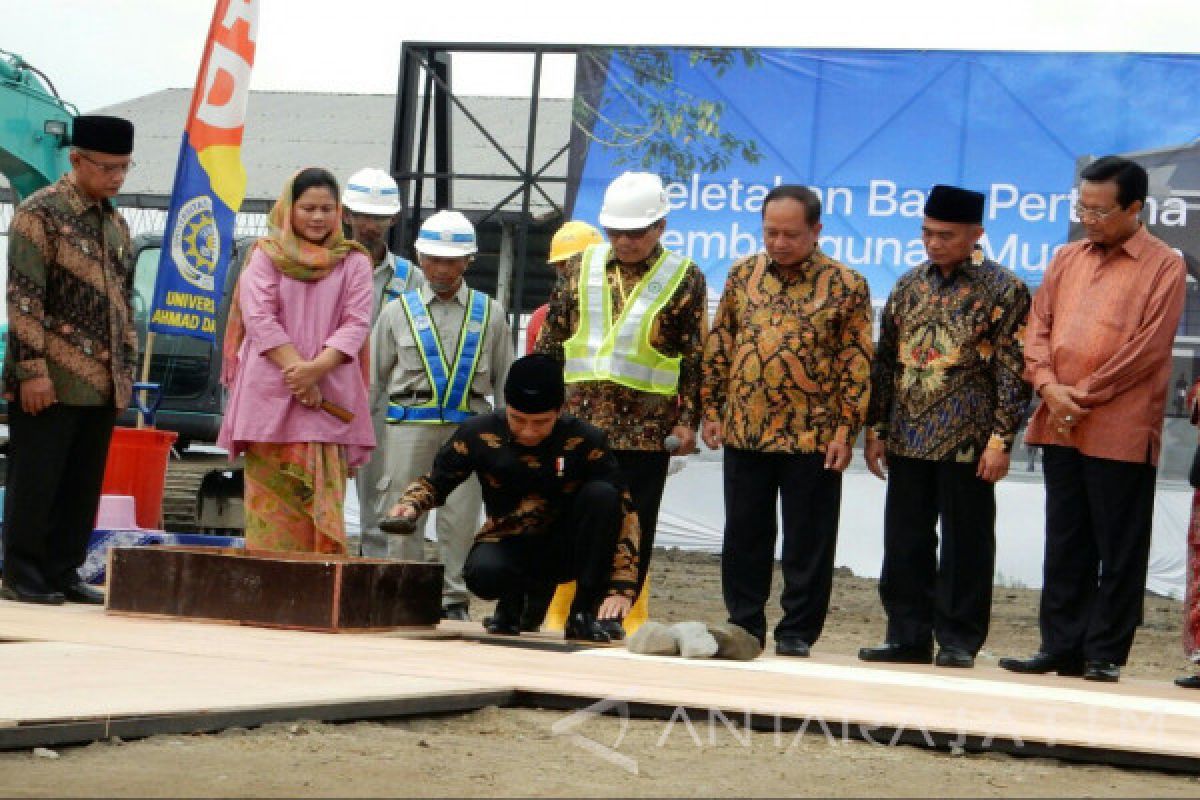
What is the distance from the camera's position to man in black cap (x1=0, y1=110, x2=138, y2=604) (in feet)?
21.5

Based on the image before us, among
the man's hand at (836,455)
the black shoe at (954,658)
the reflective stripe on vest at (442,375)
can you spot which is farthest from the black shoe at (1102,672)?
the reflective stripe on vest at (442,375)

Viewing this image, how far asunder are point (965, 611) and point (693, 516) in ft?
A: 21.7

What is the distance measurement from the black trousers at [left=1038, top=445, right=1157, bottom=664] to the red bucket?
4.39 metres

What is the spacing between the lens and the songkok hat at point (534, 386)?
592cm

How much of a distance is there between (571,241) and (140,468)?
234 cm

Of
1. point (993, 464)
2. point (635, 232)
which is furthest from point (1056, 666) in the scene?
point (635, 232)

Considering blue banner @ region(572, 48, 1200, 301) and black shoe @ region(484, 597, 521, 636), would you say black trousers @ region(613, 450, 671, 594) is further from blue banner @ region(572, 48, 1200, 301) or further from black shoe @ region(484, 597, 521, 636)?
blue banner @ region(572, 48, 1200, 301)

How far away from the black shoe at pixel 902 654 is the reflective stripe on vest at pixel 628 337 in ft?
3.60

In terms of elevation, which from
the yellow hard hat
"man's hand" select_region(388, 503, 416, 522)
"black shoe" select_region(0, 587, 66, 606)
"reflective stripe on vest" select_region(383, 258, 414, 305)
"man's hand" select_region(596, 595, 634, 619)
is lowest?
"black shoe" select_region(0, 587, 66, 606)

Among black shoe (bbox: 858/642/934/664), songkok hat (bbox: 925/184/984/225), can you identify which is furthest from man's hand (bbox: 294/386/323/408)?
songkok hat (bbox: 925/184/984/225)

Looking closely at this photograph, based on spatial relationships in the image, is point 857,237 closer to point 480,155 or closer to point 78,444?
point 78,444

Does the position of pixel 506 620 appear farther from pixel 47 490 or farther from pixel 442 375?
pixel 47 490

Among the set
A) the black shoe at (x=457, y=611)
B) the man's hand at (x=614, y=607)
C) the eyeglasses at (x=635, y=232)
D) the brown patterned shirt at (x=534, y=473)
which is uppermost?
the eyeglasses at (x=635, y=232)

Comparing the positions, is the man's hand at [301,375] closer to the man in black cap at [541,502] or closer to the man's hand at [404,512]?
the man in black cap at [541,502]
